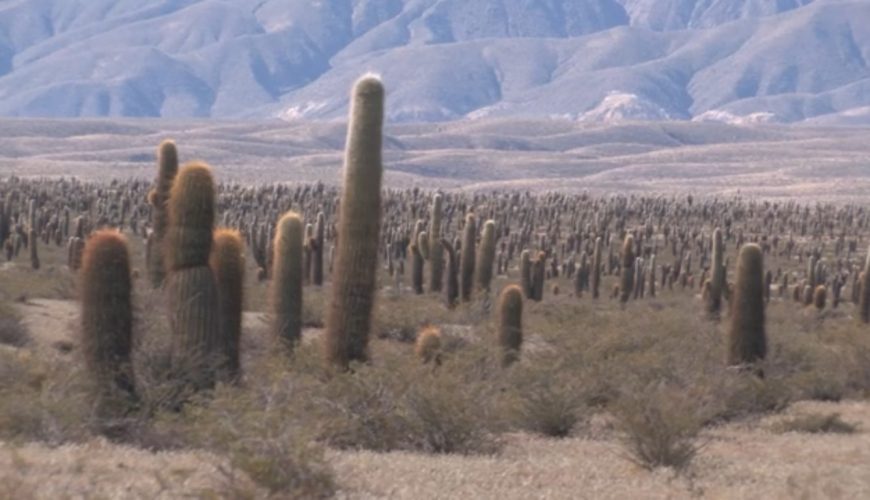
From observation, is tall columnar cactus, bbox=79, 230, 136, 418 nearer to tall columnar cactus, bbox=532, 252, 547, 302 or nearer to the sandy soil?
the sandy soil

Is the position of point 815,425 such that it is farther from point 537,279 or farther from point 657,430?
point 537,279

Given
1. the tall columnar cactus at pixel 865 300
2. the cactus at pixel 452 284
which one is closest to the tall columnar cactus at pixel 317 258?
the cactus at pixel 452 284

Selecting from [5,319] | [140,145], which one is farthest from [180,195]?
[140,145]

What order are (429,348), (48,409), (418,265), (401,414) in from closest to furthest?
(48,409) → (401,414) → (429,348) → (418,265)

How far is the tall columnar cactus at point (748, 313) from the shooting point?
24484mm

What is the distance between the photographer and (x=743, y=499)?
46.5ft

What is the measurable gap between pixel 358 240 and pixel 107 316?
341 centimetres

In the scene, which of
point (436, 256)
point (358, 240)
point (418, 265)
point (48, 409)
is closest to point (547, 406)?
point (358, 240)

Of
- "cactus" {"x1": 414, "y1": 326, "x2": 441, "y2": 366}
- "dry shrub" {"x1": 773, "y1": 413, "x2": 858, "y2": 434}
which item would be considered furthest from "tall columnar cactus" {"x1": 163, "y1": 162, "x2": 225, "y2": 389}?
"dry shrub" {"x1": 773, "y1": 413, "x2": 858, "y2": 434}

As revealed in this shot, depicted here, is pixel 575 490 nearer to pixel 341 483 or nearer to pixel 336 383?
pixel 341 483

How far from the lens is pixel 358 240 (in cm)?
1880

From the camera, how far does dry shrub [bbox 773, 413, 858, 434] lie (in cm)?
2084

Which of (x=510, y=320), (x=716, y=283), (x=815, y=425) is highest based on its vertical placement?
(x=510, y=320)

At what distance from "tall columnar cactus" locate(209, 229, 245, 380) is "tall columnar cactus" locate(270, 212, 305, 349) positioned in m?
2.01
